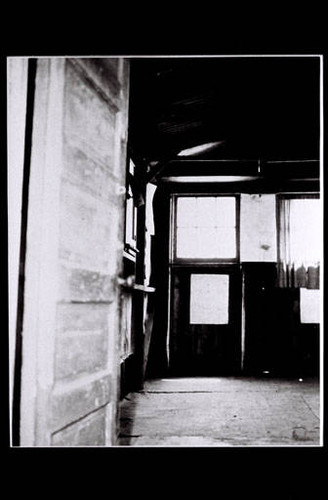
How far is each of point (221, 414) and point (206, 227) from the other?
2.89 metres

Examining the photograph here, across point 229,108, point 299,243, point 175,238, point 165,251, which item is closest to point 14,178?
point 229,108

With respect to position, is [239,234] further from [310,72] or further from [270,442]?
[270,442]

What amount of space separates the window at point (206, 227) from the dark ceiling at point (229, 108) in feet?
2.46

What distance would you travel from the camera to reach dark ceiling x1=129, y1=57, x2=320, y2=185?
3209 millimetres

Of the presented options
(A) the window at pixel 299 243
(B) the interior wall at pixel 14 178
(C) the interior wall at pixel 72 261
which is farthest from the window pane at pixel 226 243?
(B) the interior wall at pixel 14 178

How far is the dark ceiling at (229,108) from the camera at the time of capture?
3.21 meters

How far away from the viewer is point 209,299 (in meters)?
5.53

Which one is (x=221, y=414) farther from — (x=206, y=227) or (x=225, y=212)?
(x=225, y=212)

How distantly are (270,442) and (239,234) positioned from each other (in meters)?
3.34

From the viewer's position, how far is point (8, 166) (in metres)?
1.82

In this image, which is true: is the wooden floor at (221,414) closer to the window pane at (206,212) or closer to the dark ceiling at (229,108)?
the window pane at (206,212)
